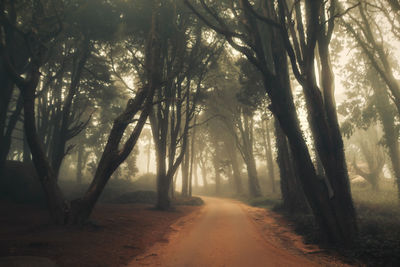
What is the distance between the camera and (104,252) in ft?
16.8

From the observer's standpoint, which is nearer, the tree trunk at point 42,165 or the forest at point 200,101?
the forest at point 200,101

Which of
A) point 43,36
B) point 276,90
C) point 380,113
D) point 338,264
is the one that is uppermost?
point 43,36

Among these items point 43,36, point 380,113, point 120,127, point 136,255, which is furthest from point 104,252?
point 380,113

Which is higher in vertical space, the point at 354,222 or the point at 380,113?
the point at 380,113

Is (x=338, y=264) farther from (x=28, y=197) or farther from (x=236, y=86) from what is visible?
(x=236, y=86)

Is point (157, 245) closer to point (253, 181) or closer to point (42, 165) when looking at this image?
point (42, 165)

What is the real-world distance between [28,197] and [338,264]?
14.4 m

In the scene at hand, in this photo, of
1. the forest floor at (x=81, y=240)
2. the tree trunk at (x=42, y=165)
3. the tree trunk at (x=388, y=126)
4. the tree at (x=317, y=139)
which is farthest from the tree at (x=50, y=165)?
the tree trunk at (x=388, y=126)

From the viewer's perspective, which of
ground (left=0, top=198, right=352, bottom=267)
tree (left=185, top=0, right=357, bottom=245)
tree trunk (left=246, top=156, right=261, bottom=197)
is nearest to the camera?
ground (left=0, top=198, right=352, bottom=267)

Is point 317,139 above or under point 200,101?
under

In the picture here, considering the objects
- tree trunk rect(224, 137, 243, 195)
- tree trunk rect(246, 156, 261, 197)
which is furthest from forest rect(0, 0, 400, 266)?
tree trunk rect(224, 137, 243, 195)

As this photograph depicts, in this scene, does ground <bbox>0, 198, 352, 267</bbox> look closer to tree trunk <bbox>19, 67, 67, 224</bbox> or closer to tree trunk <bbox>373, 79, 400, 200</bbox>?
tree trunk <bbox>19, 67, 67, 224</bbox>

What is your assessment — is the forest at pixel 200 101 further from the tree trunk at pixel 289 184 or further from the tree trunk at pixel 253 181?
the tree trunk at pixel 253 181

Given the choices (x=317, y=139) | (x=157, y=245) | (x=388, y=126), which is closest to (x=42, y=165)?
(x=157, y=245)
